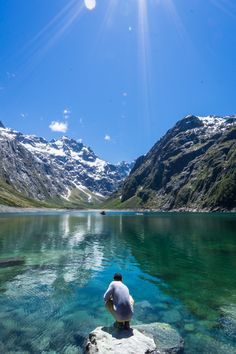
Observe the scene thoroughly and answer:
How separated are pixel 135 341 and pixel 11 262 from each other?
1304 inches

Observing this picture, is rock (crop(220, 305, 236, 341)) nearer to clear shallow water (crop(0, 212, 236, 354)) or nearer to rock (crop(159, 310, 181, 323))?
clear shallow water (crop(0, 212, 236, 354))

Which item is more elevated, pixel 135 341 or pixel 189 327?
pixel 135 341

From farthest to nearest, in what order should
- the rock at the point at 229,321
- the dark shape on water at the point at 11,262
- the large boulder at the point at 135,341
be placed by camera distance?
1. the dark shape on water at the point at 11,262
2. the rock at the point at 229,321
3. the large boulder at the point at 135,341

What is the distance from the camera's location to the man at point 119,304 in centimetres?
1694

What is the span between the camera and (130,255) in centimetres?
5212

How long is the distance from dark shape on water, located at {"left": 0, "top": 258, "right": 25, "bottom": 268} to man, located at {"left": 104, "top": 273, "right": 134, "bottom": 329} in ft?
93.6

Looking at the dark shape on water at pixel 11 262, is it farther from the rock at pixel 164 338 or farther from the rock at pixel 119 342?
the rock at pixel 119 342

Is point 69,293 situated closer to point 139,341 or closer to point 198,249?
point 139,341

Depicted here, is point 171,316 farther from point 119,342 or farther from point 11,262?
point 11,262

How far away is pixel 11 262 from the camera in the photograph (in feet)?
143

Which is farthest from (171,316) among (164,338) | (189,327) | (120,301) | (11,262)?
(11,262)

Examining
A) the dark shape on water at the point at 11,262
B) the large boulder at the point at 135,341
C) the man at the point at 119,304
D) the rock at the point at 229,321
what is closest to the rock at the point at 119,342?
the large boulder at the point at 135,341

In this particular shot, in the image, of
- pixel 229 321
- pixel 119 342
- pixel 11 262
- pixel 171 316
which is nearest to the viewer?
pixel 119 342

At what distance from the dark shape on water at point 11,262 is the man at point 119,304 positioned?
28.5 metres
